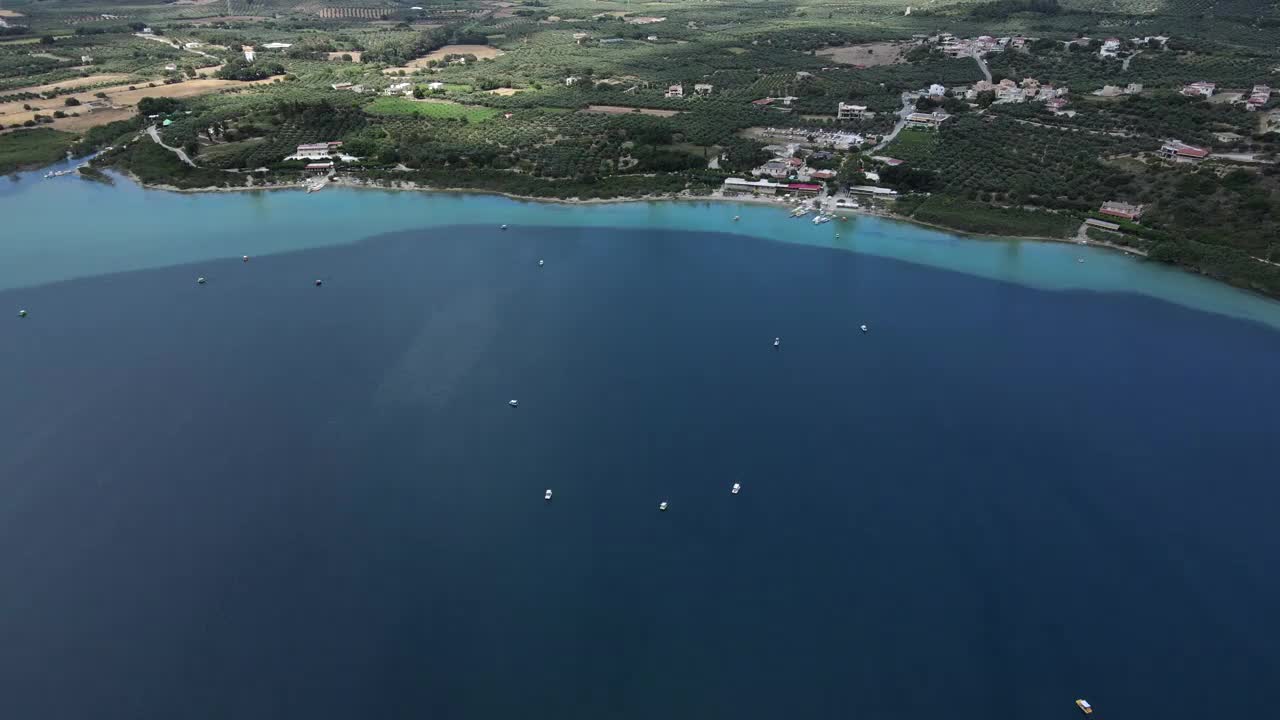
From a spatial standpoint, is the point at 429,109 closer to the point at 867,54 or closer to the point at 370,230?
the point at 370,230

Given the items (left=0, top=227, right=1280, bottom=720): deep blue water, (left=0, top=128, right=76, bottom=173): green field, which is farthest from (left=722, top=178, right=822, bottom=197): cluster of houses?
(left=0, top=128, right=76, bottom=173): green field

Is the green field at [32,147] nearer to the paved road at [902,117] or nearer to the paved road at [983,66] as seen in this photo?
the paved road at [902,117]

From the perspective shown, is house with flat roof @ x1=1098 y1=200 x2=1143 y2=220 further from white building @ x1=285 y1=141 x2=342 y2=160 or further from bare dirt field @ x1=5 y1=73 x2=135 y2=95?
bare dirt field @ x1=5 y1=73 x2=135 y2=95

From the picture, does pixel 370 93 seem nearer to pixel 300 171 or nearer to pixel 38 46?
pixel 300 171

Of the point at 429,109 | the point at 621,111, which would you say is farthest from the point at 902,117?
the point at 429,109

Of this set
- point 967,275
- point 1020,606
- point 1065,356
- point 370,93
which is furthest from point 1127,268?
point 370,93
